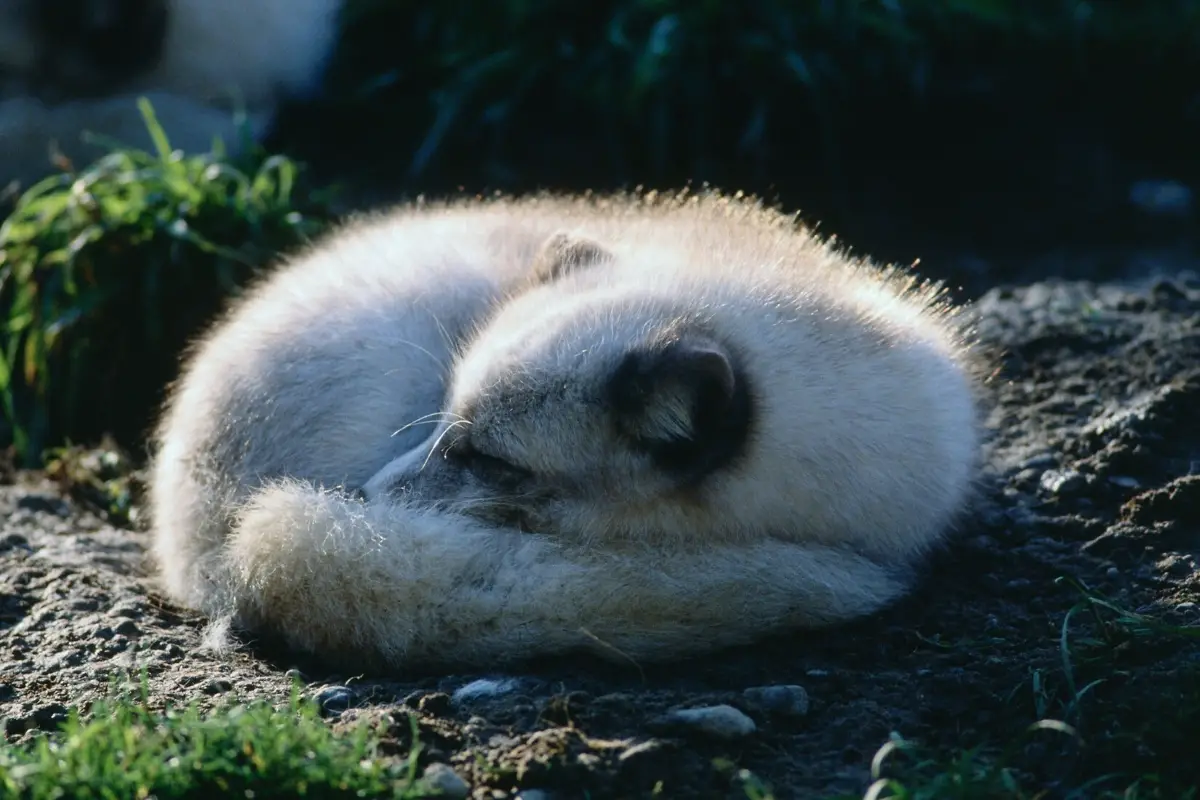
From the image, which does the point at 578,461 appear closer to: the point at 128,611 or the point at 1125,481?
the point at 128,611

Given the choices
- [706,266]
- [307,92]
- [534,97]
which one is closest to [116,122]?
[307,92]

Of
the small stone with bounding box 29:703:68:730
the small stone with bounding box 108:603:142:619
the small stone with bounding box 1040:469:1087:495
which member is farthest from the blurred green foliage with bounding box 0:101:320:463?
the small stone with bounding box 1040:469:1087:495

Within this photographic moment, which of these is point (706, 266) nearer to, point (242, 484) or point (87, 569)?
point (242, 484)

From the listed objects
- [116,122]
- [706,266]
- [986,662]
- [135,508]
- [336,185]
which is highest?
[706,266]

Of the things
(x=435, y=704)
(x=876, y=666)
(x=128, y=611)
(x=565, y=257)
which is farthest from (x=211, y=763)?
(x=565, y=257)

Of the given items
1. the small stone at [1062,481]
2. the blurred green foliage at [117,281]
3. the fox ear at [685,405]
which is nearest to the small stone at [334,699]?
the fox ear at [685,405]

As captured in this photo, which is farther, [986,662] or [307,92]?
[307,92]

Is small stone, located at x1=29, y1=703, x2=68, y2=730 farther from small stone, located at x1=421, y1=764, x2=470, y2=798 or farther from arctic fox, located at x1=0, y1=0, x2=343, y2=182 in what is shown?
arctic fox, located at x1=0, y1=0, x2=343, y2=182
